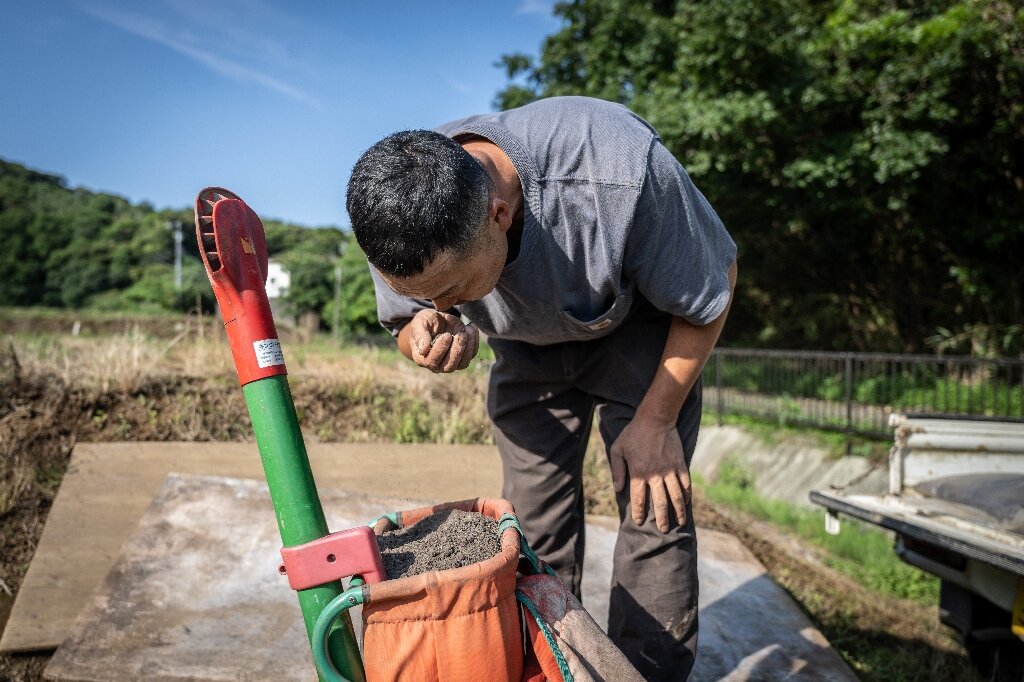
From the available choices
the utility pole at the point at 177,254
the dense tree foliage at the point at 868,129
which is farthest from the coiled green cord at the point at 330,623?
the utility pole at the point at 177,254

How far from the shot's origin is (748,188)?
13.3 meters

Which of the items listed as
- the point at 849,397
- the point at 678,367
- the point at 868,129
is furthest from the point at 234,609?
the point at 868,129

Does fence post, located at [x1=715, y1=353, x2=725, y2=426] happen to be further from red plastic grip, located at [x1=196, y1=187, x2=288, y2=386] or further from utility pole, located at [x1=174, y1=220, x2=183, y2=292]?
utility pole, located at [x1=174, y1=220, x2=183, y2=292]

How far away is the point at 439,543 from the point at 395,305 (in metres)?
0.65

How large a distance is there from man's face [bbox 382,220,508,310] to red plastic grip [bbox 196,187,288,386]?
250 millimetres

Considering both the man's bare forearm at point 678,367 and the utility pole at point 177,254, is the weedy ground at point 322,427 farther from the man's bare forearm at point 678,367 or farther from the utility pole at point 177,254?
the utility pole at point 177,254

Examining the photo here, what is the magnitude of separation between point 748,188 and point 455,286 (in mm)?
12975

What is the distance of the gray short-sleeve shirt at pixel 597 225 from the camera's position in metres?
1.52

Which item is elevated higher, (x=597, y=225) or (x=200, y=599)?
(x=597, y=225)

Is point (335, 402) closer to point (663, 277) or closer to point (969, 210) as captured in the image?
point (663, 277)

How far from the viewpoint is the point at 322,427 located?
469 cm

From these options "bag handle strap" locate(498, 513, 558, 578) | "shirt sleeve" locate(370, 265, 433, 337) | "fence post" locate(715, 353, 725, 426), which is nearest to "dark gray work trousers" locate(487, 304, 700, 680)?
"shirt sleeve" locate(370, 265, 433, 337)

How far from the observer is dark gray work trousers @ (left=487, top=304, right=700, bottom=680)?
1.80 meters

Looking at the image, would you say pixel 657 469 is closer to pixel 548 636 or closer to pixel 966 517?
pixel 548 636
